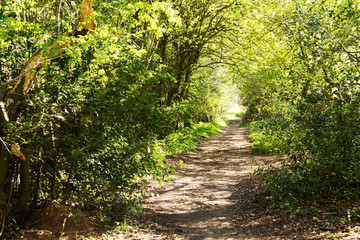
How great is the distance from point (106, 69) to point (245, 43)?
36.1 feet

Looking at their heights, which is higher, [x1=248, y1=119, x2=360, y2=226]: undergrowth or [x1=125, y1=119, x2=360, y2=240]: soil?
[x1=248, y1=119, x2=360, y2=226]: undergrowth

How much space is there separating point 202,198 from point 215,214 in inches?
53.2

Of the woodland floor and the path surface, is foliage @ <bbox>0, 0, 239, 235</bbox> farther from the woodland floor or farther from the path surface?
the path surface

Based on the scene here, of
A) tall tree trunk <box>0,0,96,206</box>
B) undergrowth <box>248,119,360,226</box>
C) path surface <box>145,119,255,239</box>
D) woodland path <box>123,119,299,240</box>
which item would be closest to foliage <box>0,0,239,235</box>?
tall tree trunk <box>0,0,96,206</box>

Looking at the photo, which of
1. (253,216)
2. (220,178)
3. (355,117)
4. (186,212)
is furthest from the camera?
(220,178)

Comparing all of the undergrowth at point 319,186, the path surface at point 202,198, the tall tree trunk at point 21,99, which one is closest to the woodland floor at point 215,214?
the path surface at point 202,198

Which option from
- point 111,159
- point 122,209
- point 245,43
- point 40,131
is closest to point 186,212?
point 122,209

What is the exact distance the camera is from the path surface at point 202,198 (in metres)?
6.76

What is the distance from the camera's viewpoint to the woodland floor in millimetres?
5836

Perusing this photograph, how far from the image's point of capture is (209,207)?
26.9 ft

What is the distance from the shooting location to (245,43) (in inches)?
619

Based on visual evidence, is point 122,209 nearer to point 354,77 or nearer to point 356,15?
point 354,77

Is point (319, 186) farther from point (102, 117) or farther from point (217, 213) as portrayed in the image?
point (102, 117)

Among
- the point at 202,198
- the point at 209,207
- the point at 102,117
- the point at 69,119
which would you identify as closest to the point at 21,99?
the point at 69,119
